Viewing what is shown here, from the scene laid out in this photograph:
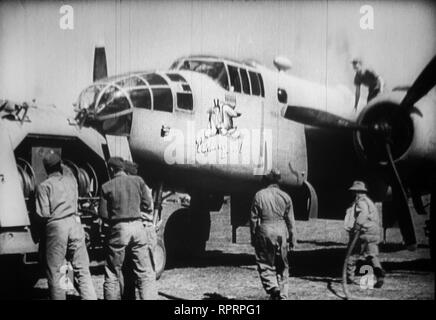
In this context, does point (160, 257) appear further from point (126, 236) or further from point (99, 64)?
point (99, 64)

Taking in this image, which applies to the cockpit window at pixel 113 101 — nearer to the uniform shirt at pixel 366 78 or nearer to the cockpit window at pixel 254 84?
the cockpit window at pixel 254 84

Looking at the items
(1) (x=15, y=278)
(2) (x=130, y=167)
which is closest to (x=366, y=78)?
(2) (x=130, y=167)

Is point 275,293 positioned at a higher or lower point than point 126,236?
lower

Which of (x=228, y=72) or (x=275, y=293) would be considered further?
(x=228, y=72)

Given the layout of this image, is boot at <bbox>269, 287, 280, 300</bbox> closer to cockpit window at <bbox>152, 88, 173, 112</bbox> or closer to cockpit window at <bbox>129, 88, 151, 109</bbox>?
cockpit window at <bbox>152, 88, 173, 112</bbox>

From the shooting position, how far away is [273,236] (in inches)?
243

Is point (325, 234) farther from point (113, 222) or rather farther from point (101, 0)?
Answer: point (101, 0)

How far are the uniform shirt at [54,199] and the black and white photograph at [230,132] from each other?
0.26 metres

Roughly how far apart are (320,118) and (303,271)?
1633 mm

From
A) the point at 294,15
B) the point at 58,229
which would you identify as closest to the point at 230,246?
the point at 58,229

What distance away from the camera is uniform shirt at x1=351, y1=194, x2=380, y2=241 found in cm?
661

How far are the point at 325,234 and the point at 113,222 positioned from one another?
86.3 inches


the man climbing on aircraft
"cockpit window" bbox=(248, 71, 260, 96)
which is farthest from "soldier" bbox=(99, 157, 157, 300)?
the man climbing on aircraft

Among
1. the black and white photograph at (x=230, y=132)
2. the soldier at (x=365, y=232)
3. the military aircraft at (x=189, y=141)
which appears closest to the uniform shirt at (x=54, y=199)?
the black and white photograph at (x=230, y=132)
